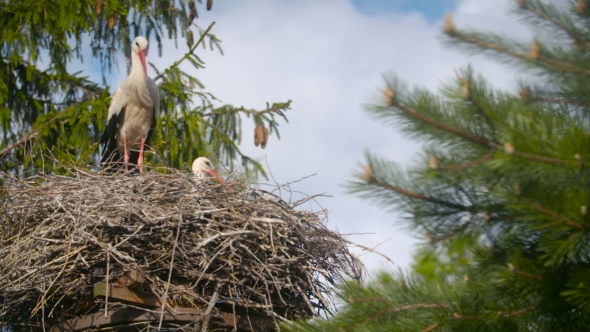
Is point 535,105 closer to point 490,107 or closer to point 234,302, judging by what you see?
point 490,107

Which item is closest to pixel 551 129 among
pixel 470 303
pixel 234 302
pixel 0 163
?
pixel 470 303

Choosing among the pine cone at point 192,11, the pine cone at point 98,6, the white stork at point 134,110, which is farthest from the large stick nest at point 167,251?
the pine cone at point 192,11

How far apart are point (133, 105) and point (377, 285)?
18.6ft

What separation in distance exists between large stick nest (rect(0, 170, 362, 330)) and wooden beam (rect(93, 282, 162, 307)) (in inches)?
1.4

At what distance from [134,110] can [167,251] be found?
3893 millimetres

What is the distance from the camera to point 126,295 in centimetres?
468

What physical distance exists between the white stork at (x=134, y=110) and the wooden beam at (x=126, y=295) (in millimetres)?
3836

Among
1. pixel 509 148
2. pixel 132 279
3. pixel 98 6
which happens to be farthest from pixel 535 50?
pixel 98 6

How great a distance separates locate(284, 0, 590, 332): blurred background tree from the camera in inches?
109

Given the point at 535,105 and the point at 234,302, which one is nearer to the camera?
the point at 535,105

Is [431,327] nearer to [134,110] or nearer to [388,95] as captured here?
[388,95]

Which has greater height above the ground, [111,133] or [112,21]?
[112,21]

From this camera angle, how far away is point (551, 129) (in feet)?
9.39

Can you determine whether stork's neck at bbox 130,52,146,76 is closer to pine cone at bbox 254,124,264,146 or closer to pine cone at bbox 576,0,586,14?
pine cone at bbox 254,124,264,146
